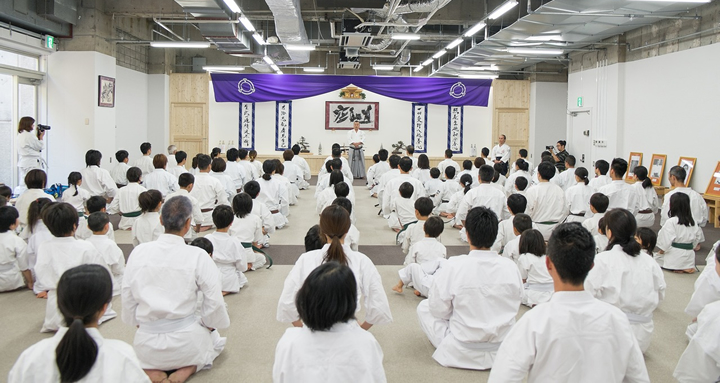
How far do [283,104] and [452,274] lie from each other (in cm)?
Answer: 1421

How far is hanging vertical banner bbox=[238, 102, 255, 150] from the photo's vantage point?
16.5m

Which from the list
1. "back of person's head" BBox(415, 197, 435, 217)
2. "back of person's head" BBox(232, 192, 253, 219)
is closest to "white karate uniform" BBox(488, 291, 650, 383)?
"back of person's head" BBox(415, 197, 435, 217)

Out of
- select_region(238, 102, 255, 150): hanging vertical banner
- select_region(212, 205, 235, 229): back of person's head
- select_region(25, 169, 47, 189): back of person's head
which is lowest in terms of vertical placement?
select_region(212, 205, 235, 229): back of person's head

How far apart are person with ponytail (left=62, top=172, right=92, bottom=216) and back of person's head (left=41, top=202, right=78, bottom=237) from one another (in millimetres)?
2918

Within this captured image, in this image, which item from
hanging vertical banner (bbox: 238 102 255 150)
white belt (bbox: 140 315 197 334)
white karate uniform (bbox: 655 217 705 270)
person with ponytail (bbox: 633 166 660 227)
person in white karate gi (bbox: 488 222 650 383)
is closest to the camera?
person in white karate gi (bbox: 488 222 650 383)

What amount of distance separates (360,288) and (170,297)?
106 cm

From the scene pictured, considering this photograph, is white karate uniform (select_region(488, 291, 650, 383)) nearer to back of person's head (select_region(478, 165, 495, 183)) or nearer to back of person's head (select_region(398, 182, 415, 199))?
back of person's head (select_region(478, 165, 495, 183))

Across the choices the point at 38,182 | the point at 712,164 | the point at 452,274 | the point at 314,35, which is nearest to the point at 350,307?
the point at 452,274

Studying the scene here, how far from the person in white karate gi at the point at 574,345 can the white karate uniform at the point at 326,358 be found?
48 centimetres

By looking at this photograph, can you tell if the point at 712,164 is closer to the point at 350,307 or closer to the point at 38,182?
the point at 350,307

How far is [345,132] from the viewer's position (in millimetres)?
16938

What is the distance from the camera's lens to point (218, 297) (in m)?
3.09

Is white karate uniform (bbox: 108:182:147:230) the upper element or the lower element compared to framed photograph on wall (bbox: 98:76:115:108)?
lower

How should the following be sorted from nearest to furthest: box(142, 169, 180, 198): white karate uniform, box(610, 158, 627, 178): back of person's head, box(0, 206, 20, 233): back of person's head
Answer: box(0, 206, 20, 233): back of person's head → box(610, 158, 627, 178): back of person's head → box(142, 169, 180, 198): white karate uniform
